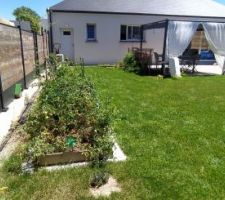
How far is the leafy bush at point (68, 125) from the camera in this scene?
389 centimetres

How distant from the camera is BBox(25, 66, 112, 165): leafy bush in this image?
12.8ft

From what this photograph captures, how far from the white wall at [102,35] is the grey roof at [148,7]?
0.41 m

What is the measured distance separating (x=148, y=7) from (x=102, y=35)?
4.06 meters

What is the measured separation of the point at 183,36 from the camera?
12.6m

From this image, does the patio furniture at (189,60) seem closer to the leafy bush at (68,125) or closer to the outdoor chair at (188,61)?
the outdoor chair at (188,61)

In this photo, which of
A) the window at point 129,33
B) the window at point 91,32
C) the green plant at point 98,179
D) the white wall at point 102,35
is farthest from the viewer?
the window at point 129,33

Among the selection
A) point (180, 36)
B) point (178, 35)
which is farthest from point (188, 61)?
point (178, 35)

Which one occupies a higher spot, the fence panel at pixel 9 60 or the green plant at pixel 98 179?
the fence panel at pixel 9 60

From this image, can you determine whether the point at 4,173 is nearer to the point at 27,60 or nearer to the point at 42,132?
the point at 42,132

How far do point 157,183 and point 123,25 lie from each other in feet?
53.1

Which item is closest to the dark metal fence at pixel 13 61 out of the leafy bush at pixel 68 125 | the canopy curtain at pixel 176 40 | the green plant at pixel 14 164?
the leafy bush at pixel 68 125

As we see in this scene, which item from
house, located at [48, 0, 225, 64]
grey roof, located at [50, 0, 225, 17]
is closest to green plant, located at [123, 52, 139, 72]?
house, located at [48, 0, 225, 64]

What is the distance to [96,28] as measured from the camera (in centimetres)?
1789

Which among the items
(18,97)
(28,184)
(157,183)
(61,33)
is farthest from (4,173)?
(61,33)
